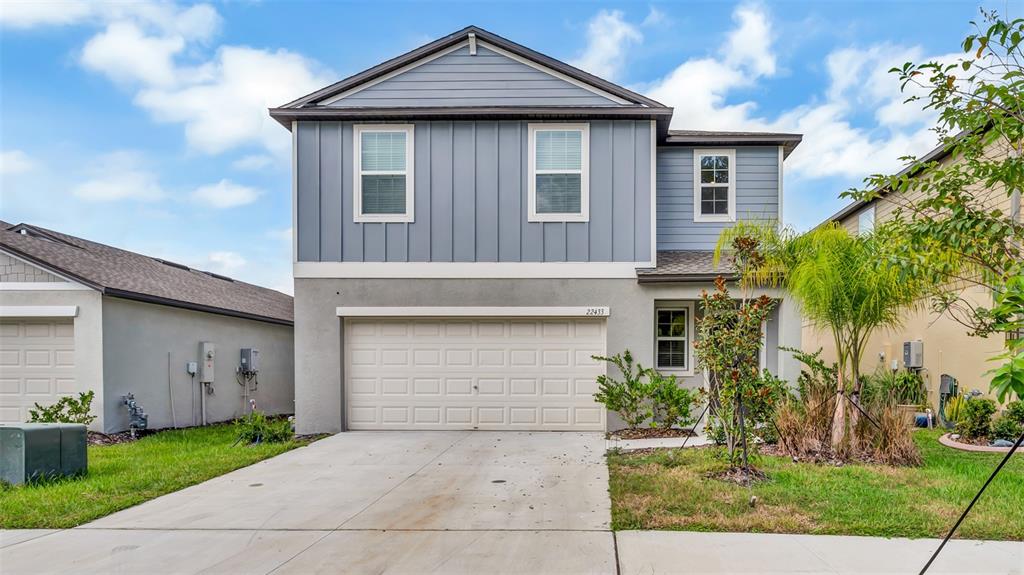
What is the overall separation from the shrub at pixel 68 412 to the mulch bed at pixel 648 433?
28.5ft

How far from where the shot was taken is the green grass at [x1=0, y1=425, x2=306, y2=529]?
616 centimetres

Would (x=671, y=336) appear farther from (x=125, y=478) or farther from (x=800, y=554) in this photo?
(x=125, y=478)

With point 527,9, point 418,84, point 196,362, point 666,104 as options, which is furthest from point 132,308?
point 666,104

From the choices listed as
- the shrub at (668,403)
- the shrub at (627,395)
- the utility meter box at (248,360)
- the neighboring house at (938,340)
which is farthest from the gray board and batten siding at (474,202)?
the utility meter box at (248,360)

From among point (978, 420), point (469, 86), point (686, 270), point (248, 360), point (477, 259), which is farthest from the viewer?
point (248, 360)

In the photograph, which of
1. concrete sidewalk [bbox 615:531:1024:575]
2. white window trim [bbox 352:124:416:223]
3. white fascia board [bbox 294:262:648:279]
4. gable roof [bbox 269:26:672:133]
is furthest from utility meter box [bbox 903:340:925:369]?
white window trim [bbox 352:124:416:223]

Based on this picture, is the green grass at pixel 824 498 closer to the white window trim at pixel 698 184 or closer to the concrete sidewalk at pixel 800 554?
the concrete sidewalk at pixel 800 554

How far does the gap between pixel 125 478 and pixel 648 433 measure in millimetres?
7579

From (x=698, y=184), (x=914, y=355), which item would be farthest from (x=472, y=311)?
(x=914, y=355)

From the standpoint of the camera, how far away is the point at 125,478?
25.3ft

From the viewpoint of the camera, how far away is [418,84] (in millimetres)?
11984

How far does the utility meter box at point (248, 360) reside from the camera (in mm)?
15414

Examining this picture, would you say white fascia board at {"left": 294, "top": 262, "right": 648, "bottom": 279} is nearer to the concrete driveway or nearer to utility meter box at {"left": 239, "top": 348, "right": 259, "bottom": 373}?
the concrete driveway

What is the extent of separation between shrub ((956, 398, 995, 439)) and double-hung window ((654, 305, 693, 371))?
4286 millimetres
